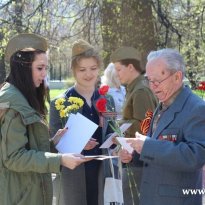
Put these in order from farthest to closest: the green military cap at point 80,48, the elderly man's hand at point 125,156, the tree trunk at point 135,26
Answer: the tree trunk at point 135,26 < the green military cap at point 80,48 < the elderly man's hand at point 125,156

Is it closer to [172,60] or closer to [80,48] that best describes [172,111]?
[172,60]

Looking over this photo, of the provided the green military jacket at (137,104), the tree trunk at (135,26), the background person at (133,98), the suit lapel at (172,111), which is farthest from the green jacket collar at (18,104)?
the tree trunk at (135,26)

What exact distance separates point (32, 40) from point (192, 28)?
6.24 metres

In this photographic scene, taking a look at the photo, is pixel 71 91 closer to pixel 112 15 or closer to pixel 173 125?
pixel 173 125

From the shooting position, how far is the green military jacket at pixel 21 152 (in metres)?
2.44

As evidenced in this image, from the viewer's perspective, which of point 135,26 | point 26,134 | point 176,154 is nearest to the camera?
point 176,154

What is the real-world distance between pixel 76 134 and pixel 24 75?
51cm

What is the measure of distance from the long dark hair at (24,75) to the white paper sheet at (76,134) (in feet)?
0.93

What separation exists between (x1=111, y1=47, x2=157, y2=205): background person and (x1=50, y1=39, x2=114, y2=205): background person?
1.03 ft

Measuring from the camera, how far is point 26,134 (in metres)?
2.52

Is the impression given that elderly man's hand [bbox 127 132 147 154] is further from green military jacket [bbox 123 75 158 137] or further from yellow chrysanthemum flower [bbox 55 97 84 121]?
green military jacket [bbox 123 75 158 137]

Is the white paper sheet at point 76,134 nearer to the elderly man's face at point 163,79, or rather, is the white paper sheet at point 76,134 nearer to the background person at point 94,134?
the background person at point 94,134

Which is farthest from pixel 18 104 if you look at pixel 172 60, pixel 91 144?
pixel 172 60

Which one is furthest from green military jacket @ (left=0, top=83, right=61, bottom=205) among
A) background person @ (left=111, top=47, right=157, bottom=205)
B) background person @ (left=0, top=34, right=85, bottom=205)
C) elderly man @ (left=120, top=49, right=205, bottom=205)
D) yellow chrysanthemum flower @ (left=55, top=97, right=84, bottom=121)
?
background person @ (left=111, top=47, right=157, bottom=205)
